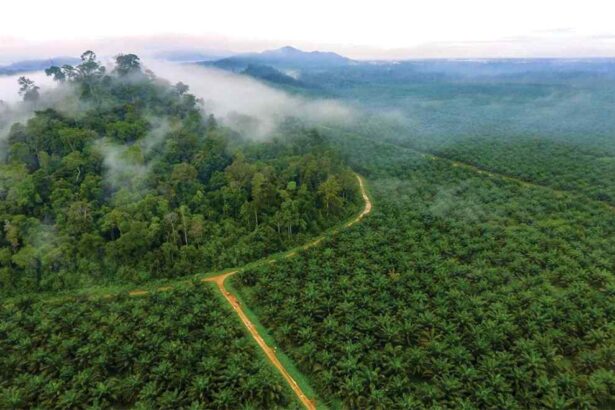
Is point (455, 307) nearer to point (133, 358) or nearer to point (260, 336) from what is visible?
point (260, 336)

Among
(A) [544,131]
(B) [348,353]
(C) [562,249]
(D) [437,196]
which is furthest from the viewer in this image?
(A) [544,131]

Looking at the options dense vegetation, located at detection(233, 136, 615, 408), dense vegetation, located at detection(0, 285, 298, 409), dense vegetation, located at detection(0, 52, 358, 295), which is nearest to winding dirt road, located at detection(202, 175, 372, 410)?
dense vegetation, located at detection(0, 285, 298, 409)

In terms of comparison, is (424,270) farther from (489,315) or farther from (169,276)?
(169,276)

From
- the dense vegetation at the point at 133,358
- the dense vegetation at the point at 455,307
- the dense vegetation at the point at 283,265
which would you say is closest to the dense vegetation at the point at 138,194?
the dense vegetation at the point at 283,265

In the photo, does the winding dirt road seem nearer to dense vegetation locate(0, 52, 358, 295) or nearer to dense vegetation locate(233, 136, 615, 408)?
dense vegetation locate(233, 136, 615, 408)

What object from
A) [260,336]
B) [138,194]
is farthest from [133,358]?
[138,194]

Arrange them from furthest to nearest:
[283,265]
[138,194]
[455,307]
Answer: [138,194] → [283,265] → [455,307]

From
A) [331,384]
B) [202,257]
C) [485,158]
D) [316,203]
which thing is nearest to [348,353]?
[331,384]
